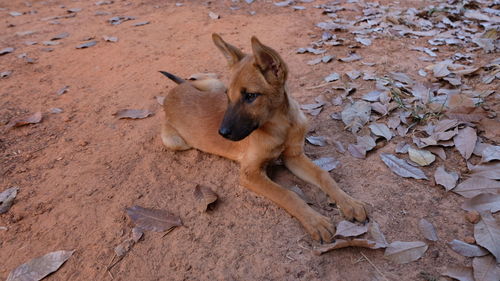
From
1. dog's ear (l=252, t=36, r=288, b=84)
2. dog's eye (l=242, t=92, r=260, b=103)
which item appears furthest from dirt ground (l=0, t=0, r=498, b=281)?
dog's ear (l=252, t=36, r=288, b=84)

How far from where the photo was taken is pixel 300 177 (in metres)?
3.47

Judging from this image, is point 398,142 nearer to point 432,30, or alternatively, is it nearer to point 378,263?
point 378,263

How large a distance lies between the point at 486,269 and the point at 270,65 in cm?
224

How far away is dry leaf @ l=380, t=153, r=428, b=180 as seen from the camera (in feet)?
10.3

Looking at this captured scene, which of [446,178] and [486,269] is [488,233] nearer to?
[486,269]

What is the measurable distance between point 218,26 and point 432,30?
4110mm

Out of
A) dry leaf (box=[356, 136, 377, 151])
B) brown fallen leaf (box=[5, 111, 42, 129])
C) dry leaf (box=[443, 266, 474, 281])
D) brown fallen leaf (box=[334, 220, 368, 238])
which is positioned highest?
dry leaf (box=[443, 266, 474, 281])

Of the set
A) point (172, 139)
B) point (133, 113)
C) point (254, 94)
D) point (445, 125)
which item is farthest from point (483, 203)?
point (133, 113)

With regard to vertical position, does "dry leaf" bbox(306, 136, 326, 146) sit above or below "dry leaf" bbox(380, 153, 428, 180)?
below

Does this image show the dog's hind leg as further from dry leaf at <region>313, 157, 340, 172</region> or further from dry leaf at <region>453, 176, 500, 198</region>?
dry leaf at <region>453, 176, 500, 198</region>

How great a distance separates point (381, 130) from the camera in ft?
12.2

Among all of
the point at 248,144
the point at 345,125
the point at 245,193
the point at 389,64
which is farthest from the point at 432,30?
the point at 245,193

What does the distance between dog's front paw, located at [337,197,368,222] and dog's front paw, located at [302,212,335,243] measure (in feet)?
0.62

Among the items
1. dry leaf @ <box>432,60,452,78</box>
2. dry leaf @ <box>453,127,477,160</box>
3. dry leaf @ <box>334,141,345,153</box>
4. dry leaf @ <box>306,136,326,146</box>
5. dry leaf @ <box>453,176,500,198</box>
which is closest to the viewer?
dry leaf @ <box>453,176,500,198</box>
